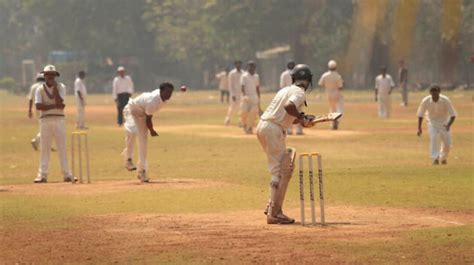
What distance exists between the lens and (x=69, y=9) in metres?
115

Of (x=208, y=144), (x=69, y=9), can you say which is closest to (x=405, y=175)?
(x=208, y=144)

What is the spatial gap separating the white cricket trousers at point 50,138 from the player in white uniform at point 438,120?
24.0 ft

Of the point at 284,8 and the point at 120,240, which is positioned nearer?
the point at 120,240

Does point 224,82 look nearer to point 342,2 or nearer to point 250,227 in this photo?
point 342,2

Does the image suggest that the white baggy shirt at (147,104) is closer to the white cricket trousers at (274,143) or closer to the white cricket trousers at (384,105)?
the white cricket trousers at (274,143)

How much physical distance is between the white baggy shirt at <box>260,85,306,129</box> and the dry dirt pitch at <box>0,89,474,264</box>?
128 cm

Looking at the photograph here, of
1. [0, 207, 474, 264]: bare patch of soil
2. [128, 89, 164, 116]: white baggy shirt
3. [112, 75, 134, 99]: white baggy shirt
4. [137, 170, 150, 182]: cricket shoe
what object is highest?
[128, 89, 164, 116]: white baggy shirt

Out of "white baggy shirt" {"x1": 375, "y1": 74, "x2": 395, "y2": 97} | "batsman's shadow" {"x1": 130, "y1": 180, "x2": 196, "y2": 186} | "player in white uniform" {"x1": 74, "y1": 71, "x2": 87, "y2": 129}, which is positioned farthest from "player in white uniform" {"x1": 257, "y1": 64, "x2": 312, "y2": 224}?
"white baggy shirt" {"x1": 375, "y1": 74, "x2": 395, "y2": 97}

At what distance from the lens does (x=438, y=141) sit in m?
25.3

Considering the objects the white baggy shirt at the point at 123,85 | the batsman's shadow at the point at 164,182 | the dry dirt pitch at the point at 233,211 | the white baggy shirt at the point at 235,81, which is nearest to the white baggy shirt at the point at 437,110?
the dry dirt pitch at the point at 233,211

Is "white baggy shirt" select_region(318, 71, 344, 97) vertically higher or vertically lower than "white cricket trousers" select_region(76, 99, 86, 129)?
higher

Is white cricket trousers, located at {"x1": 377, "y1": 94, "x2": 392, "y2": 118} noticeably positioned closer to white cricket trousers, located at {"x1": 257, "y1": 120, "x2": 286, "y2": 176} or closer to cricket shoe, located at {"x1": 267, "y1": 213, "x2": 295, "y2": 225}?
white cricket trousers, located at {"x1": 257, "y1": 120, "x2": 286, "y2": 176}

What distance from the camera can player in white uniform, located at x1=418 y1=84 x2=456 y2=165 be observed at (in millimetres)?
25094

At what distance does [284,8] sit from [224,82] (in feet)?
90.5
